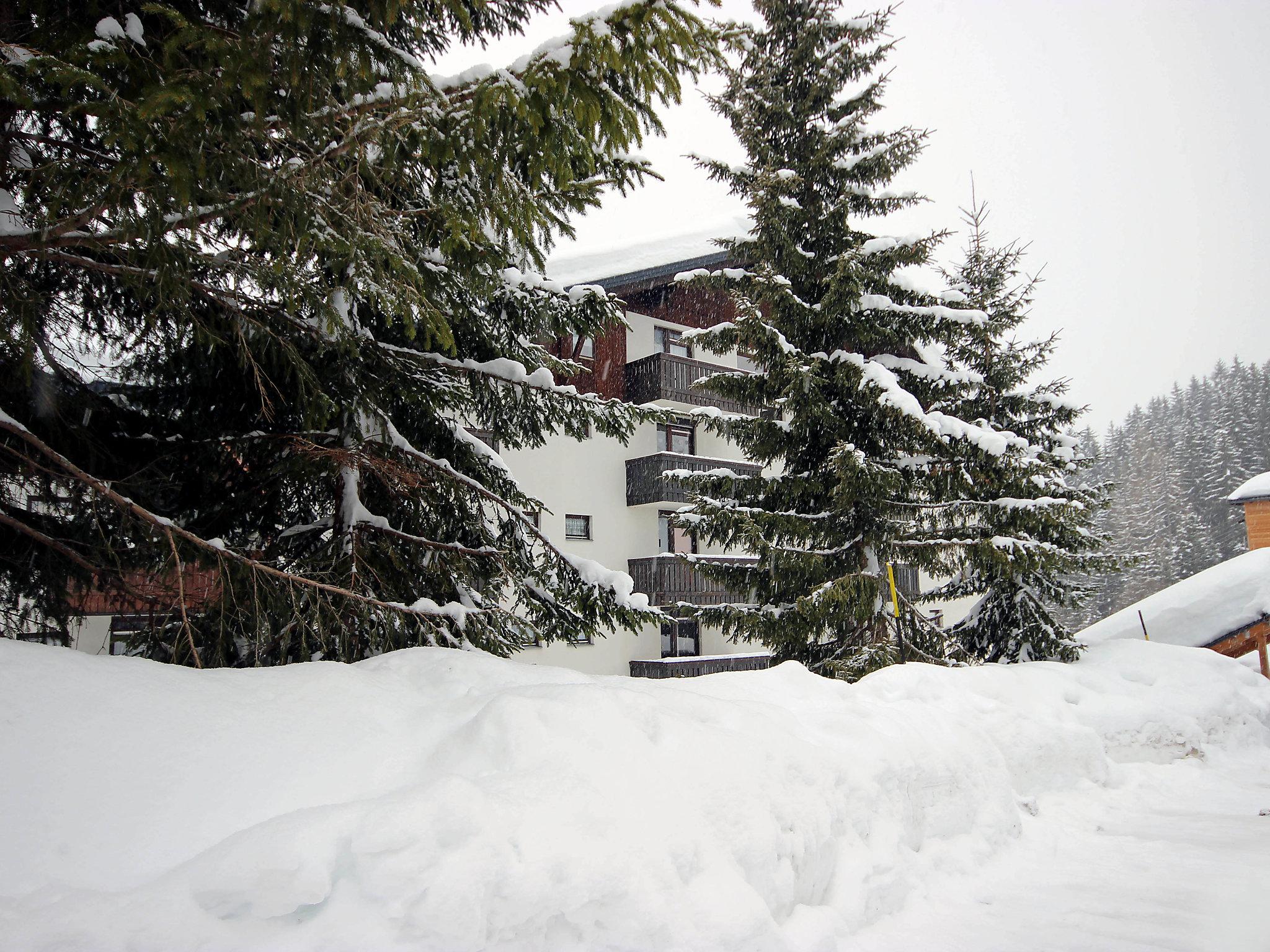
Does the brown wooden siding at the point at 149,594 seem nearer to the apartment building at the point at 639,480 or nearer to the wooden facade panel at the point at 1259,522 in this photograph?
the apartment building at the point at 639,480

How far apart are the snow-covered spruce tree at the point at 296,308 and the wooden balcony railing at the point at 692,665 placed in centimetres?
1139

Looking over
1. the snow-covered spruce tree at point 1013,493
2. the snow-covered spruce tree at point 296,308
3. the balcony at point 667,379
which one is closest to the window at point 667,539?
the balcony at point 667,379

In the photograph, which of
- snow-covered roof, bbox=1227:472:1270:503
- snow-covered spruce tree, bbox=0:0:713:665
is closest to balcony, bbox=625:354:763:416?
snow-covered spruce tree, bbox=0:0:713:665

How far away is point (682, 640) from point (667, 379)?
696cm

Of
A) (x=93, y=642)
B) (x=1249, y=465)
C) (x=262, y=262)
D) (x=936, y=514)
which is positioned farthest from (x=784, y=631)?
(x=1249, y=465)

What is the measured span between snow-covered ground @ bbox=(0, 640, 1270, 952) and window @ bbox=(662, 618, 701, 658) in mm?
13886

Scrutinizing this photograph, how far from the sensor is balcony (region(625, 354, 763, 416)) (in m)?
19.1

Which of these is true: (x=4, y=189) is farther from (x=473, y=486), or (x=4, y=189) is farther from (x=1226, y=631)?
(x=1226, y=631)

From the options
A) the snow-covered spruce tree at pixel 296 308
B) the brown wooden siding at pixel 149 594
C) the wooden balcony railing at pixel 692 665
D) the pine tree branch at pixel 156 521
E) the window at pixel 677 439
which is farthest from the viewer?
the window at pixel 677 439

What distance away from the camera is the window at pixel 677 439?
20609 millimetres

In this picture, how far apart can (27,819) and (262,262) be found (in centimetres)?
337

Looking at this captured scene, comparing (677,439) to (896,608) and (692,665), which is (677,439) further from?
(896,608)

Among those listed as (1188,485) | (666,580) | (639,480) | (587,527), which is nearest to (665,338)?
(639,480)

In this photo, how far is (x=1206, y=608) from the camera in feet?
50.7
